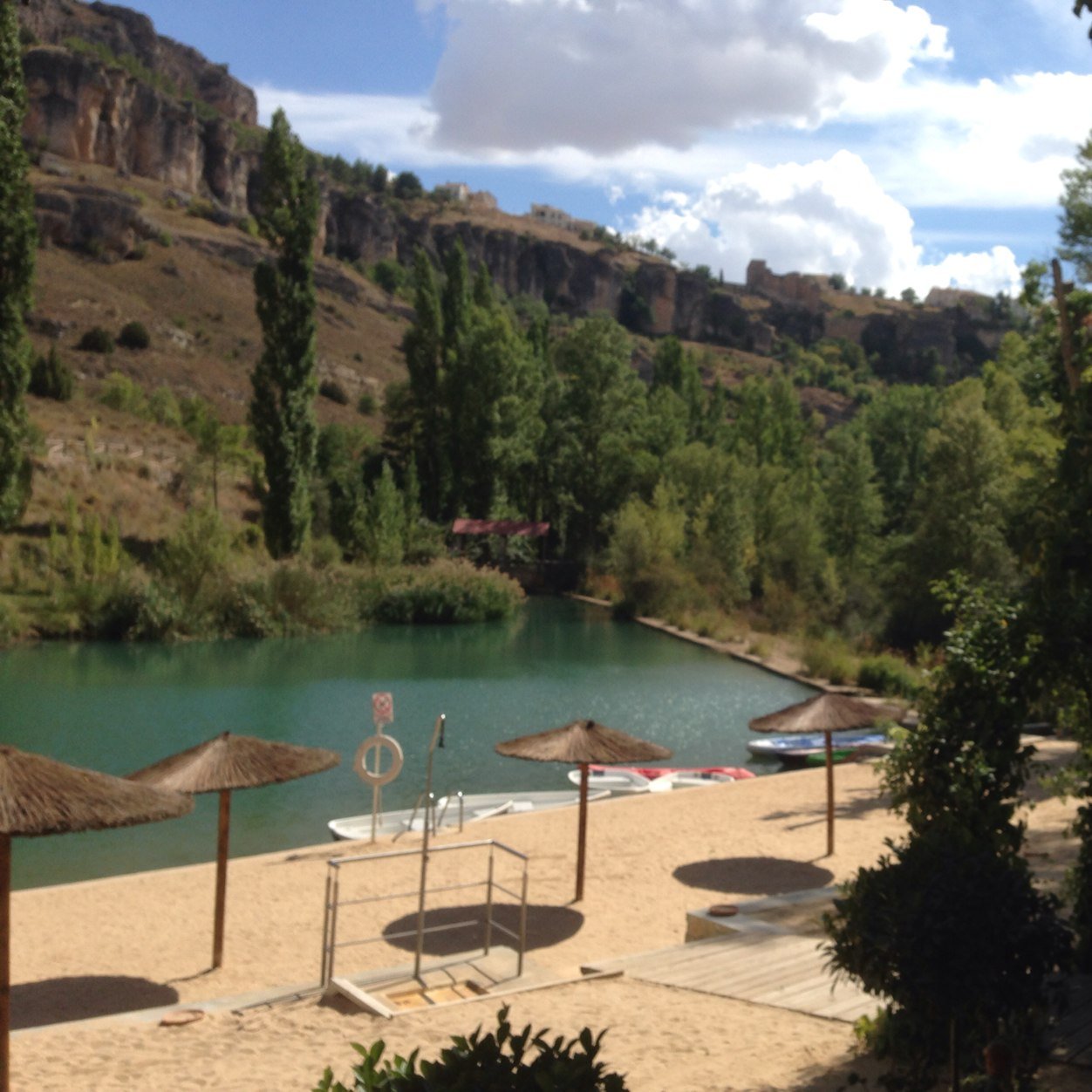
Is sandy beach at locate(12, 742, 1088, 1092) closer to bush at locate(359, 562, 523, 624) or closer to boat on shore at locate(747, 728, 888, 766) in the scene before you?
boat on shore at locate(747, 728, 888, 766)

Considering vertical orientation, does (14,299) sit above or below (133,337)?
below

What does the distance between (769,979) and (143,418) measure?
4802cm

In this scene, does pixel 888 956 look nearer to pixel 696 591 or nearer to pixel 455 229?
pixel 696 591

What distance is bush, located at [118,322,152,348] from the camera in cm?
6475

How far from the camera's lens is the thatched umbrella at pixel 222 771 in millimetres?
9984

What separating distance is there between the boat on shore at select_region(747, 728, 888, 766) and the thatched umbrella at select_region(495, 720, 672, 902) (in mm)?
9059

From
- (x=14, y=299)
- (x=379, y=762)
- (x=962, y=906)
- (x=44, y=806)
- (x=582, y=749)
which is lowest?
(x=379, y=762)

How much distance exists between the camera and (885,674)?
28.0 metres

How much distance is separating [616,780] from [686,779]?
1.11 m

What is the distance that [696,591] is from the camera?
42875mm

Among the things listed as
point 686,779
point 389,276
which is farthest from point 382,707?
point 389,276

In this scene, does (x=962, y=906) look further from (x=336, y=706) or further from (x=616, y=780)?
(x=336, y=706)

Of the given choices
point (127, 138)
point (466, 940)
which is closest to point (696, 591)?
point (466, 940)

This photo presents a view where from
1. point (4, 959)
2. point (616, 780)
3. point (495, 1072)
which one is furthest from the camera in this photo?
point (616, 780)
